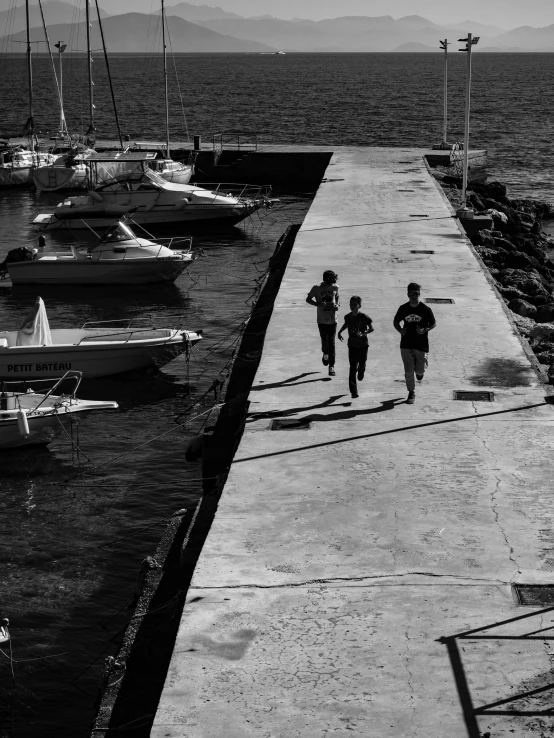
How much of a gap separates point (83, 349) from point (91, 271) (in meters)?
9.52

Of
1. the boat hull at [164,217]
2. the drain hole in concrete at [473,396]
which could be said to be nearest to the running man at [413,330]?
the drain hole in concrete at [473,396]

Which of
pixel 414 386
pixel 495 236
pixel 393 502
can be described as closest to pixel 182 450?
pixel 414 386

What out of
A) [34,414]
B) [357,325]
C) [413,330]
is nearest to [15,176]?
[34,414]

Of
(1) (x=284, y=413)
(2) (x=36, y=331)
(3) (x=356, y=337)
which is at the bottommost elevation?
(2) (x=36, y=331)

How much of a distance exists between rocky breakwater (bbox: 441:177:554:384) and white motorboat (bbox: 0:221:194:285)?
847 centimetres

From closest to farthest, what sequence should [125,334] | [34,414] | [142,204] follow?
1. [34,414]
2. [125,334]
3. [142,204]

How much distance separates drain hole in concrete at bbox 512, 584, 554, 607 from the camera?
10293 mm

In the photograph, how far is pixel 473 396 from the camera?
1586 cm

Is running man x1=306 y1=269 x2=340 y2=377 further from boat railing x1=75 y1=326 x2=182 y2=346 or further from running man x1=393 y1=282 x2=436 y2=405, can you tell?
boat railing x1=75 y1=326 x2=182 y2=346

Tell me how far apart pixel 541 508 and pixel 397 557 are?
75.7 inches

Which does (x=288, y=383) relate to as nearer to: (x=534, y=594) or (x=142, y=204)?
(x=534, y=594)

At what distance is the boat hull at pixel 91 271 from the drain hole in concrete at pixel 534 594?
22.0 metres

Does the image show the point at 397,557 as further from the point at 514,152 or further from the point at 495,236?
the point at 514,152

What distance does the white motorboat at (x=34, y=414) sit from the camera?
Answer: 18.3m
